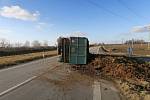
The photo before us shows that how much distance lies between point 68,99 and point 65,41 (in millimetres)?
13204

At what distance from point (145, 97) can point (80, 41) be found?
12.4 m

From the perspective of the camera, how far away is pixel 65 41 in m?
22.0

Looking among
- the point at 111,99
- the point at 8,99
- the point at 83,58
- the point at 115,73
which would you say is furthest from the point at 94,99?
the point at 83,58

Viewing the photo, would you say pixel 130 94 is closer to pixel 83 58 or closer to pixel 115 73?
pixel 115 73

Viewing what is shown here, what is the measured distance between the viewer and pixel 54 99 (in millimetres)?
8930

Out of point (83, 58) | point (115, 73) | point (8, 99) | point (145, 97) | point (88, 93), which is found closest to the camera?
point (8, 99)

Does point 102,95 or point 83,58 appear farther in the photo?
point 83,58

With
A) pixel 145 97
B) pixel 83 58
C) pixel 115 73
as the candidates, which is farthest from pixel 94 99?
pixel 83 58

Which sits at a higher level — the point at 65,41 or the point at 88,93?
the point at 65,41

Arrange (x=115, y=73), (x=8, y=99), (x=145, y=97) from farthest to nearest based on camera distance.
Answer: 1. (x=115, y=73)
2. (x=145, y=97)
3. (x=8, y=99)

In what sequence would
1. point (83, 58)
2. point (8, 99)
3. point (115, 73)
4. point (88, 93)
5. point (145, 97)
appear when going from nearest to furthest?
1. point (8, 99)
2. point (145, 97)
3. point (88, 93)
4. point (115, 73)
5. point (83, 58)

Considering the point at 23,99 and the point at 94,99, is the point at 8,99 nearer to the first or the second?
the point at 23,99

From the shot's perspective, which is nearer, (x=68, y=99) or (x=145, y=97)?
(x=68, y=99)

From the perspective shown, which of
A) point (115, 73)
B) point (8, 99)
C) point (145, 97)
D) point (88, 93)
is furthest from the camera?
point (115, 73)
